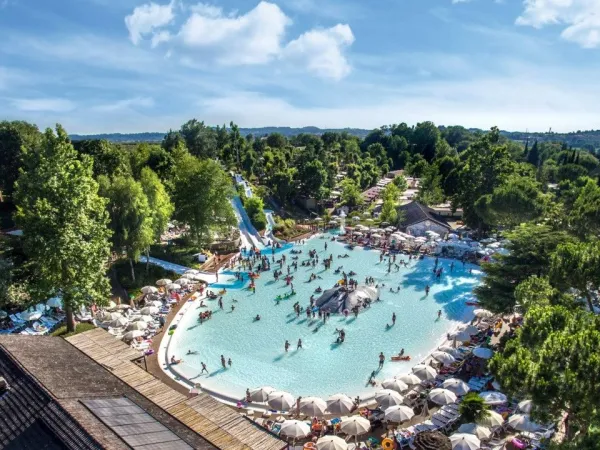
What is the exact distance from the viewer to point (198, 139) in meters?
85.4

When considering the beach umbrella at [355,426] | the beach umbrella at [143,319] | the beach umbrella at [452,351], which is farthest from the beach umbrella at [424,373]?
the beach umbrella at [143,319]

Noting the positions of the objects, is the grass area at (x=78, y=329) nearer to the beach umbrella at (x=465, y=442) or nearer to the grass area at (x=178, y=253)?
the grass area at (x=178, y=253)

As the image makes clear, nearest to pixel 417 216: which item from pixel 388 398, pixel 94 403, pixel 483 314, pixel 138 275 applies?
pixel 483 314

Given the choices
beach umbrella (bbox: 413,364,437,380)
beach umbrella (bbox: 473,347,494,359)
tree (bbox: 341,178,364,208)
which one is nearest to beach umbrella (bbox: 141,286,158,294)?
beach umbrella (bbox: 413,364,437,380)

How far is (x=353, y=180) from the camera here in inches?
3255

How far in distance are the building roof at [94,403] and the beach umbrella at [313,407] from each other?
5.18 metres

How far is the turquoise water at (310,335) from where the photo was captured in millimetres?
25141

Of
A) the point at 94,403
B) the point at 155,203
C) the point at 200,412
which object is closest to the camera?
the point at 94,403

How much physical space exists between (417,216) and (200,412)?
49.1 metres

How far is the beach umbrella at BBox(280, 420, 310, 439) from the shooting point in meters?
18.4

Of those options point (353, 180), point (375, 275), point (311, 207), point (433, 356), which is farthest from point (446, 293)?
point (353, 180)

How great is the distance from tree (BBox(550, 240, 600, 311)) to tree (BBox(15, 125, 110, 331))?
25319 mm

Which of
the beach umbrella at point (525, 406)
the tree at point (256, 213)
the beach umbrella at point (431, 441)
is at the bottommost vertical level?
the beach umbrella at point (431, 441)

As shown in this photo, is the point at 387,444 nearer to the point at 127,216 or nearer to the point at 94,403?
the point at 94,403
